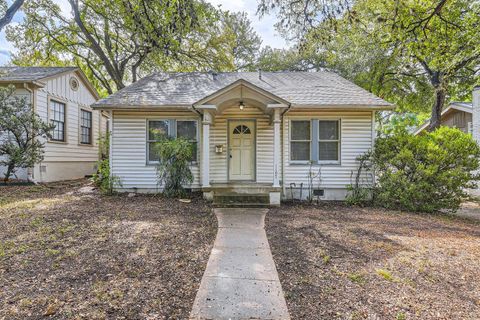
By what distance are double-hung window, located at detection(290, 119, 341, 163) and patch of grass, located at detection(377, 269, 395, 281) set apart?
16.9 ft

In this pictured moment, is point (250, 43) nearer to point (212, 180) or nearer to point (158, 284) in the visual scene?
point (212, 180)

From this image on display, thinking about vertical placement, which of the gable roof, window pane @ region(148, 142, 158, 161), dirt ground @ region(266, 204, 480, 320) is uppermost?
the gable roof

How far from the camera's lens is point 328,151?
827 centimetres

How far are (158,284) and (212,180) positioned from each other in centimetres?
574

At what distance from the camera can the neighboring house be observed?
12.6 m

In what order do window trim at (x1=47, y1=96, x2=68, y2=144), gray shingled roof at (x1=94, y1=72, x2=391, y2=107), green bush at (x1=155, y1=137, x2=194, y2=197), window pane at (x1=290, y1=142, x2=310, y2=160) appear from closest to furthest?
green bush at (x1=155, y1=137, x2=194, y2=197), gray shingled roof at (x1=94, y1=72, x2=391, y2=107), window pane at (x1=290, y1=142, x2=310, y2=160), window trim at (x1=47, y1=96, x2=68, y2=144)

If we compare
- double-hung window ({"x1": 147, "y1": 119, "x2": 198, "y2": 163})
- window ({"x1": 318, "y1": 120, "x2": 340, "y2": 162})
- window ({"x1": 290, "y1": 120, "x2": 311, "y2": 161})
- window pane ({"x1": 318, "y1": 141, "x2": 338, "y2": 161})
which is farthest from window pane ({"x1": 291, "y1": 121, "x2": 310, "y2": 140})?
double-hung window ({"x1": 147, "y1": 119, "x2": 198, "y2": 163})

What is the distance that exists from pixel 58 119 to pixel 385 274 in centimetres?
1271

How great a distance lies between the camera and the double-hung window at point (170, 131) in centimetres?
845

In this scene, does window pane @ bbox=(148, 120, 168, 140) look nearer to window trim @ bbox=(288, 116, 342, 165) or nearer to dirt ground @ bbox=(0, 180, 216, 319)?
dirt ground @ bbox=(0, 180, 216, 319)

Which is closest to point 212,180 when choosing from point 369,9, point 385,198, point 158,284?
point 385,198

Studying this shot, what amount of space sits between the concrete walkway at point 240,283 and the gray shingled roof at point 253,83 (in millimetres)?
5029

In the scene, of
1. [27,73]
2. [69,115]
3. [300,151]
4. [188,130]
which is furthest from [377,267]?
[27,73]

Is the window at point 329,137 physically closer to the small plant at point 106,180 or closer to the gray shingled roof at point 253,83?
the gray shingled roof at point 253,83
